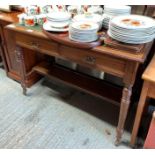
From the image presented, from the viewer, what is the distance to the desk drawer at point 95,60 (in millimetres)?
1190

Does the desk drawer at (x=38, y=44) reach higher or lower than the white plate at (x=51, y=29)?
lower

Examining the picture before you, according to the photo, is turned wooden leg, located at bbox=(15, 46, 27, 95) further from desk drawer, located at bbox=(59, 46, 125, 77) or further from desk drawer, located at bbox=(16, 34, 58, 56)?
desk drawer, located at bbox=(59, 46, 125, 77)

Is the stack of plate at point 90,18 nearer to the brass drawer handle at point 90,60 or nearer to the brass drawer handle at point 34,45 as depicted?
the brass drawer handle at point 90,60

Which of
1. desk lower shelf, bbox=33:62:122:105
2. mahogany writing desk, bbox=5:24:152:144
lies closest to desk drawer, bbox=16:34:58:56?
mahogany writing desk, bbox=5:24:152:144

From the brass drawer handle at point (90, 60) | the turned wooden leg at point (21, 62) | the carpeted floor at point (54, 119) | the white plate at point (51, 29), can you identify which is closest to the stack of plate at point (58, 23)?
the white plate at point (51, 29)

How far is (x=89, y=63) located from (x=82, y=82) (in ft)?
1.51

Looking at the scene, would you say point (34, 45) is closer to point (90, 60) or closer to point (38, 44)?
point (38, 44)

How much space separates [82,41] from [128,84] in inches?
15.2

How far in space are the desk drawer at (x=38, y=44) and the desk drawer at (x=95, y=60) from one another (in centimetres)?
8

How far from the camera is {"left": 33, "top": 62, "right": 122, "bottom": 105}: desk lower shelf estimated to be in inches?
62.5

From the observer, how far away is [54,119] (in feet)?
5.72

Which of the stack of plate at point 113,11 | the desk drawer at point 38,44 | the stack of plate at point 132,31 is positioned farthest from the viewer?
the desk drawer at point 38,44

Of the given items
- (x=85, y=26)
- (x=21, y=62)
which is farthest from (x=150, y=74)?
(x=21, y=62)
